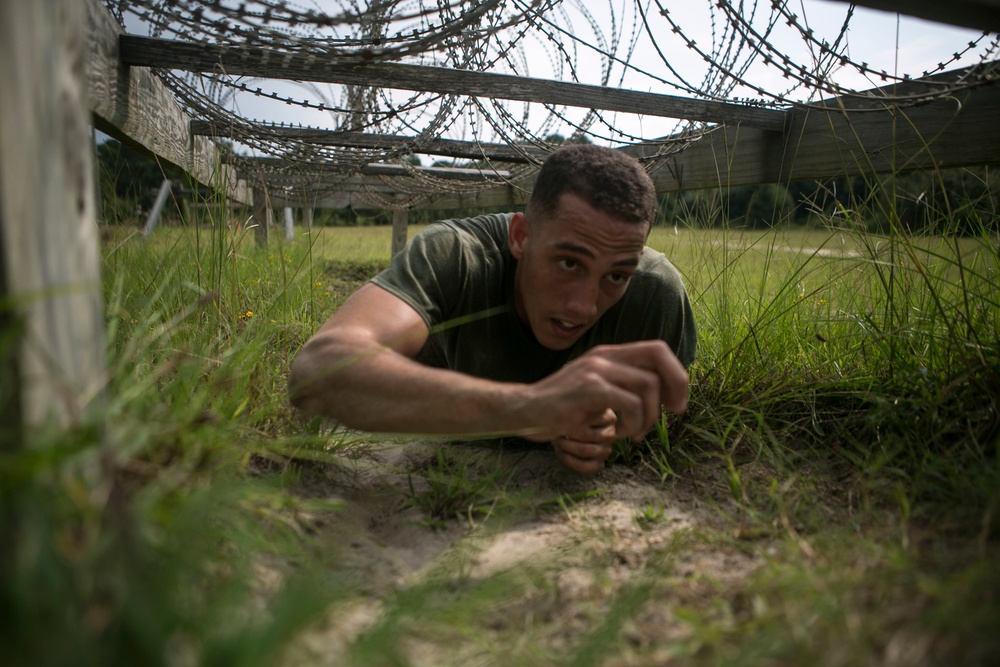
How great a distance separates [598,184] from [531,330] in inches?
25.4

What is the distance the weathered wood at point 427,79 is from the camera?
236 cm

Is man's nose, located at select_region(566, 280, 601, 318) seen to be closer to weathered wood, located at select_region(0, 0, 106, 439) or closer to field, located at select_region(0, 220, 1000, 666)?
field, located at select_region(0, 220, 1000, 666)

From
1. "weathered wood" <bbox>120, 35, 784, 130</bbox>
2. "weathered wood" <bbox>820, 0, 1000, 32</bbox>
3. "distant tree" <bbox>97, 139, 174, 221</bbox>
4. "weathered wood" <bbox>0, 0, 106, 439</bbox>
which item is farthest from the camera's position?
"distant tree" <bbox>97, 139, 174, 221</bbox>

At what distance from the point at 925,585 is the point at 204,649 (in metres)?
1.12

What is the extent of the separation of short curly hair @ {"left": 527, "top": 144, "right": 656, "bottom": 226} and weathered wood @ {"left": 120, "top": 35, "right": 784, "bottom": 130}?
855 mm

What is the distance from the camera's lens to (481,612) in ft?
3.97

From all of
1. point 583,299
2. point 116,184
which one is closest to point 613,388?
point 583,299

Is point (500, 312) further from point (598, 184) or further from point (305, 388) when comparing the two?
point (305, 388)

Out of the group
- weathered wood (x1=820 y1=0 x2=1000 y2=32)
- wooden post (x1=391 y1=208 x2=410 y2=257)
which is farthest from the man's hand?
wooden post (x1=391 y1=208 x2=410 y2=257)

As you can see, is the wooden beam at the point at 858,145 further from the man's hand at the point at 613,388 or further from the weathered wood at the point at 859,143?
the man's hand at the point at 613,388

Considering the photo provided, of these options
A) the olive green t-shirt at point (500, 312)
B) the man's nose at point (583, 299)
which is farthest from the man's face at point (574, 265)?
the olive green t-shirt at point (500, 312)

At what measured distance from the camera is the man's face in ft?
6.40

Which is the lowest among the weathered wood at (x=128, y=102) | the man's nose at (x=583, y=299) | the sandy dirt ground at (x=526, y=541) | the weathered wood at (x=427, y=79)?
the sandy dirt ground at (x=526, y=541)

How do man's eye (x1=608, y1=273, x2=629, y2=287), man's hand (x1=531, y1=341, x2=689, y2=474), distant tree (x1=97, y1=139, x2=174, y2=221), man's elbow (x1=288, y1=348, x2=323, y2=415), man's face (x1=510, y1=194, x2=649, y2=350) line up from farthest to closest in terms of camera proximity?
1. distant tree (x1=97, y1=139, x2=174, y2=221)
2. man's eye (x1=608, y1=273, x2=629, y2=287)
3. man's face (x1=510, y1=194, x2=649, y2=350)
4. man's elbow (x1=288, y1=348, x2=323, y2=415)
5. man's hand (x1=531, y1=341, x2=689, y2=474)
